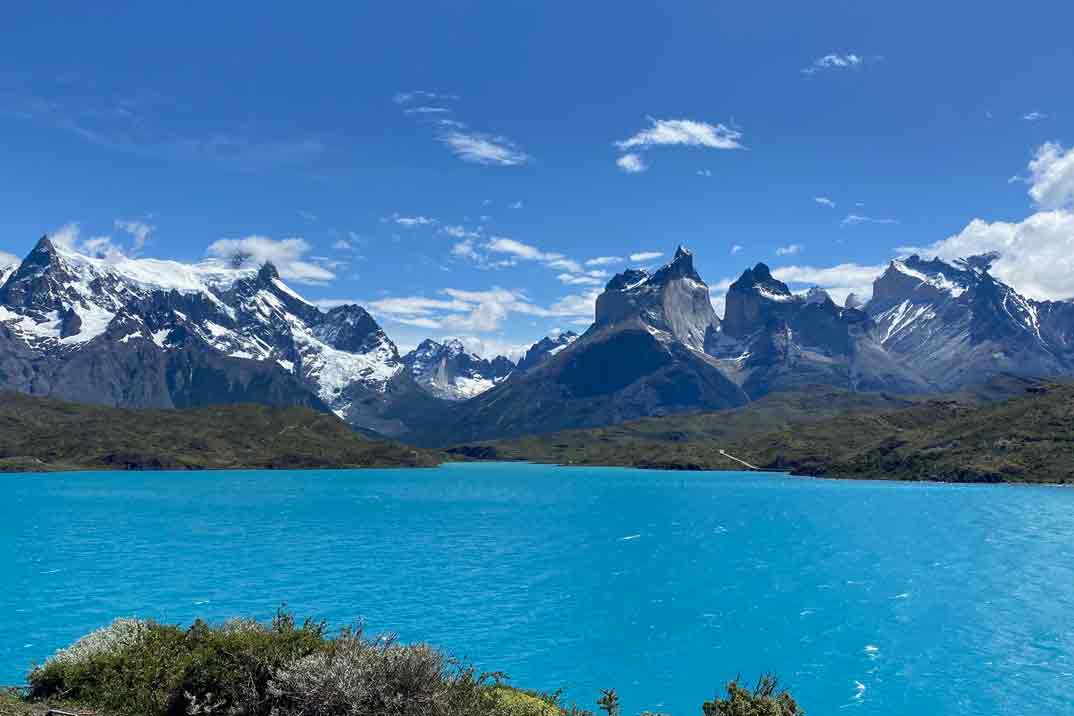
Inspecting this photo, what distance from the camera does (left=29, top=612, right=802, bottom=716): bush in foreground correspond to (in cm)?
2516

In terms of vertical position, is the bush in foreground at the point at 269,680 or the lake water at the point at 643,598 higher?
the bush in foreground at the point at 269,680

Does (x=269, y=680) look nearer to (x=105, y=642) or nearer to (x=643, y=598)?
(x=105, y=642)

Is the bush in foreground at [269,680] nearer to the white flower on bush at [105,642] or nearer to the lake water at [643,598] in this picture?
the white flower on bush at [105,642]

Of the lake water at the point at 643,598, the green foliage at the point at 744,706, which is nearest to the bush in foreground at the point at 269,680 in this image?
the green foliage at the point at 744,706

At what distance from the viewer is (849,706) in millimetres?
59844

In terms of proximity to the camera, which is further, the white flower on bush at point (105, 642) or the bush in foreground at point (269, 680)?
the white flower on bush at point (105, 642)

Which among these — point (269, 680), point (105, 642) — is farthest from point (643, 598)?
point (269, 680)

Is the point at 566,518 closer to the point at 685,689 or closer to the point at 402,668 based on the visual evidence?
the point at 685,689

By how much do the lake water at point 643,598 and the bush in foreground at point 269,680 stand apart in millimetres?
33448

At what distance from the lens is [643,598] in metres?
99.7

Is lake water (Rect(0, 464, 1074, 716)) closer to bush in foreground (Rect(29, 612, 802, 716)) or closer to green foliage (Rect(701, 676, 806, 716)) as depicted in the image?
green foliage (Rect(701, 676, 806, 716))

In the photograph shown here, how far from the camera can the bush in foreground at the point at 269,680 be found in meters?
25.2

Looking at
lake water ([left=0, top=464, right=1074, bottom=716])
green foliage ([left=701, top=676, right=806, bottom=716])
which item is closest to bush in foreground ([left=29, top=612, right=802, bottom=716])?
green foliage ([left=701, top=676, right=806, bottom=716])

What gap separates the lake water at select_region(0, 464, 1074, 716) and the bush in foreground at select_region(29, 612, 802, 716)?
33448 mm
